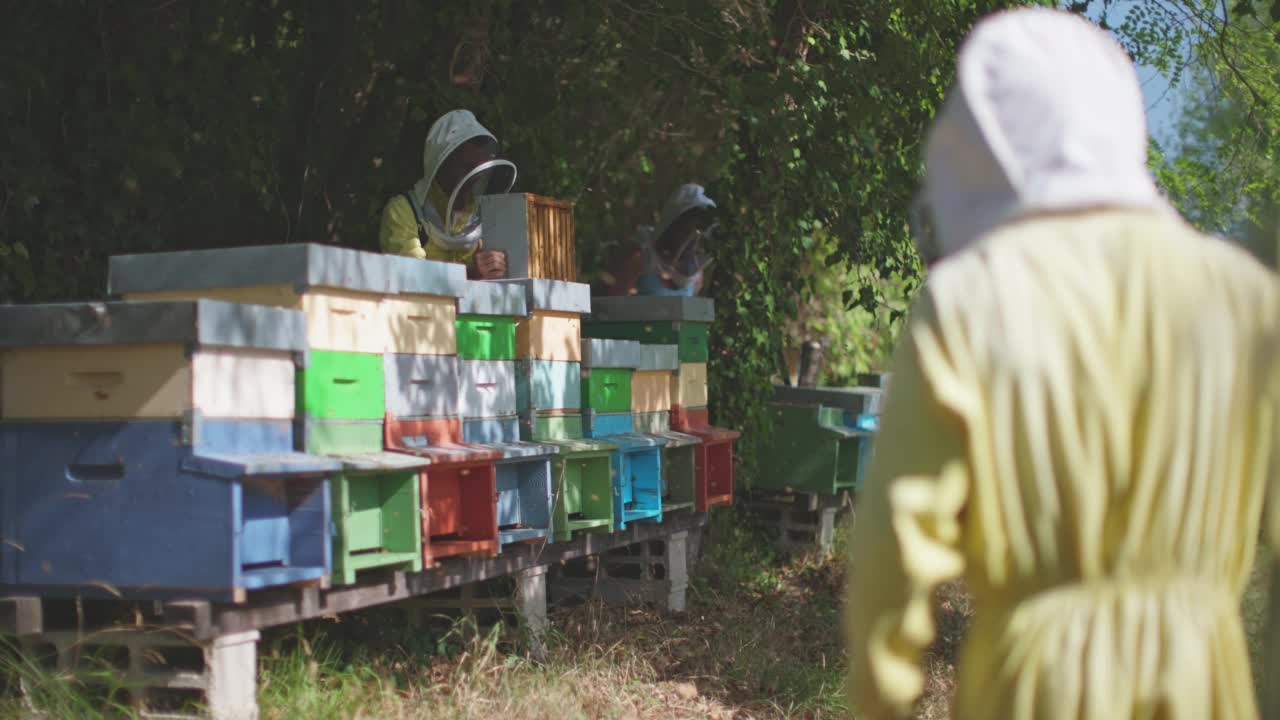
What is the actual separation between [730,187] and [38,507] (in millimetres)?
4801

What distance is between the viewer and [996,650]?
1581 millimetres

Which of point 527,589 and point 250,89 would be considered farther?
point 250,89

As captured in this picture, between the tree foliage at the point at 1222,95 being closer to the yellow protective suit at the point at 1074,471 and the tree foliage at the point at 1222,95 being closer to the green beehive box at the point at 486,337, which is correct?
the green beehive box at the point at 486,337

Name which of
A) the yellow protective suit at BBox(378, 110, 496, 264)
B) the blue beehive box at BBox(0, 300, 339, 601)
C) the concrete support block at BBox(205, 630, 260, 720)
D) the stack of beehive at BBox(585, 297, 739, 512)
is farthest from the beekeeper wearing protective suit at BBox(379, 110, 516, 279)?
the concrete support block at BBox(205, 630, 260, 720)

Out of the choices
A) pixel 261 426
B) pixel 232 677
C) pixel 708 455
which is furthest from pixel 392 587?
pixel 708 455

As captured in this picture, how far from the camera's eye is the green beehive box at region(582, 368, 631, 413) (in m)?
5.71

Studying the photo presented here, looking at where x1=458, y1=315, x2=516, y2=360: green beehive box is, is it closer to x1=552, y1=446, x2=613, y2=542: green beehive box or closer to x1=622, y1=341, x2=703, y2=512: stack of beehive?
x1=552, y1=446, x2=613, y2=542: green beehive box

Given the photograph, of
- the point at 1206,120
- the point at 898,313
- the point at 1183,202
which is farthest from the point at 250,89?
the point at 1206,120

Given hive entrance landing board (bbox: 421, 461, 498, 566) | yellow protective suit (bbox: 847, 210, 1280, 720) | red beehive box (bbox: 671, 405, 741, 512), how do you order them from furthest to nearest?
1. red beehive box (bbox: 671, 405, 741, 512)
2. hive entrance landing board (bbox: 421, 461, 498, 566)
3. yellow protective suit (bbox: 847, 210, 1280, 720)

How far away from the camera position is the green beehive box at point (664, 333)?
22.0 feet

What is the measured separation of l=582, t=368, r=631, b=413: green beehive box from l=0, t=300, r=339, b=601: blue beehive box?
1.89 metres

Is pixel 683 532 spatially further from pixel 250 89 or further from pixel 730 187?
pixel 250 89

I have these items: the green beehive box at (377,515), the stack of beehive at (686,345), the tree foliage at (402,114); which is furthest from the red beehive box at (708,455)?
the green beehive box at (377,515)

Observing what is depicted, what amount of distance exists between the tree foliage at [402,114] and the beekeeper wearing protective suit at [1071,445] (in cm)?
516
